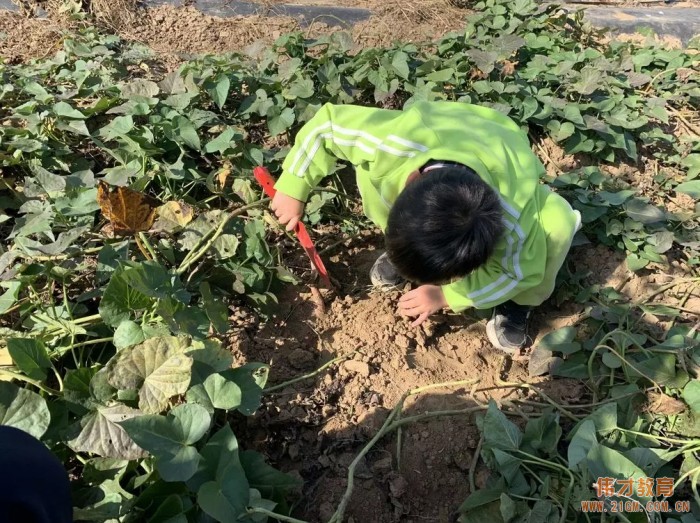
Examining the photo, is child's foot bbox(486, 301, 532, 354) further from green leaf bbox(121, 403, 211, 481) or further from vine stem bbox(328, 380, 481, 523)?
green leaf bbox(121, 403, 211, 481)

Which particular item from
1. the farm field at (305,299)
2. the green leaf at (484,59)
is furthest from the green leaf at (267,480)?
the green leaf at (484,59)

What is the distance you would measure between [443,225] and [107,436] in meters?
0.95

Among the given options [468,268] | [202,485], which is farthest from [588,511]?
[202,485]

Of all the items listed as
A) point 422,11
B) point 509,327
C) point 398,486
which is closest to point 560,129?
point 509,327

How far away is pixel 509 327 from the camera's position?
2047 millimetres

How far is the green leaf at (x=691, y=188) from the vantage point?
233cm

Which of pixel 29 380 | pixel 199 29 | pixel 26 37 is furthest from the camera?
pixel 199 29

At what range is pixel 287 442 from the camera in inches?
64.1

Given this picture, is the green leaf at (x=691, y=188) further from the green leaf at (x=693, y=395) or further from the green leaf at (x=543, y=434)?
the green leaf at (x=543, y=434)

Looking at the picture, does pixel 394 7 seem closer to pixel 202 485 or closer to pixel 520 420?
pixel 520 420

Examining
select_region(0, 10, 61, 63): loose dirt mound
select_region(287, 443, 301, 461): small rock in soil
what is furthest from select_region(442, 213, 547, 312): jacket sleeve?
select_region(0, 10, 61, 63): loose dirt mound

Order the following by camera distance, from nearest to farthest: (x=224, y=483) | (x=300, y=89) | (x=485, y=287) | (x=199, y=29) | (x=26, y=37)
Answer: (x=224, y=483) → (x=485, y=287) → (x=300, y=89) → (x=26, y=37) → (x=199, y=29)

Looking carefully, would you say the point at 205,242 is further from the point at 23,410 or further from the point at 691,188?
the point at 691,188

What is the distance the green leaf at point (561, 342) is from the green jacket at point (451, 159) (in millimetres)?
242
